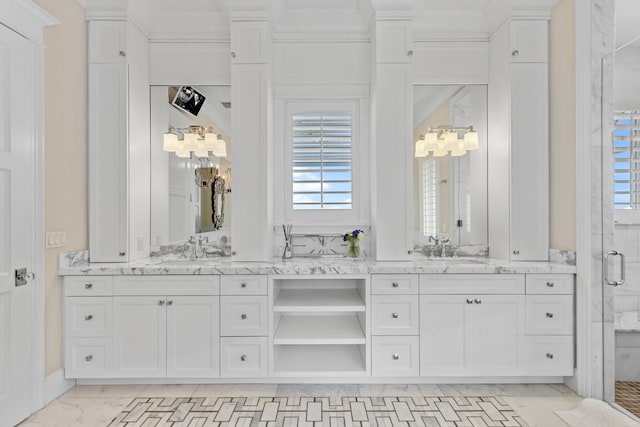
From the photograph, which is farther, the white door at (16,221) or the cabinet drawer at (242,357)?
the cabinet drawer at (242,357)

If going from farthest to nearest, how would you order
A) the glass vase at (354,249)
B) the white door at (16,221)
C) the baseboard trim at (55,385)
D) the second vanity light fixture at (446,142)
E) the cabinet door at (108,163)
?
the second vanity light fixture at (446,142) → the glass vase at (354,249) → the cabinet door at (108,163) → the baseboard trim at (55,385) → the white door at (16,221)

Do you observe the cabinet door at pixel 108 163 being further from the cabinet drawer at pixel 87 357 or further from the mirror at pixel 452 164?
the mirror at pixel 452 164

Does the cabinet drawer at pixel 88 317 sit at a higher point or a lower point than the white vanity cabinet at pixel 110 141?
lower

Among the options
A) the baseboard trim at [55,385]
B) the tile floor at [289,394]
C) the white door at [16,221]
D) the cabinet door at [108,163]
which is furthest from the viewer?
the cabinet door at [108,163]

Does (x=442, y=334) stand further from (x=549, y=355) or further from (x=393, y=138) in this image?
(x=393, y=138)

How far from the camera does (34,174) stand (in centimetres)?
256

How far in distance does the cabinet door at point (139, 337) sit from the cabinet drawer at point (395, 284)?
154 cm

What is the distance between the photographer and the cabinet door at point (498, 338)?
9.30 ft

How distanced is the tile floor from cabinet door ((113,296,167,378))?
6.2 inches

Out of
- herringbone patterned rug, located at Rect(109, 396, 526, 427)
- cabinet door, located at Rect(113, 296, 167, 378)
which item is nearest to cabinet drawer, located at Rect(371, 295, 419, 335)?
herringbone patterned rug, located at Rect(109, 396, 526, 427)

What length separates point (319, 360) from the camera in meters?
3.03

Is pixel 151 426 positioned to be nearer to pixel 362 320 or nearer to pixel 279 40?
pixel 362 320

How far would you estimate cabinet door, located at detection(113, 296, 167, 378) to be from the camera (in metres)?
2.84

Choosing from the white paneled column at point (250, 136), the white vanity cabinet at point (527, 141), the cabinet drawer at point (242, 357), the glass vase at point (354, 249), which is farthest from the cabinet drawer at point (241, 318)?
the white vanity cabinet at point (527, 141)
